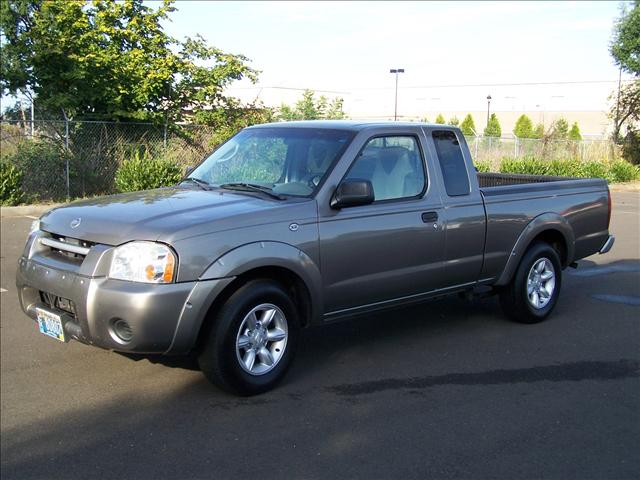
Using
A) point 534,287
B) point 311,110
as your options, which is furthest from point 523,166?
point 534,287

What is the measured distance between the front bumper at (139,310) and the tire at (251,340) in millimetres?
166

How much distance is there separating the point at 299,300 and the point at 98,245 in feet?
4.92

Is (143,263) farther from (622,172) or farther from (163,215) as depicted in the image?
(622,172)

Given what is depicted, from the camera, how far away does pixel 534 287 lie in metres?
6.80

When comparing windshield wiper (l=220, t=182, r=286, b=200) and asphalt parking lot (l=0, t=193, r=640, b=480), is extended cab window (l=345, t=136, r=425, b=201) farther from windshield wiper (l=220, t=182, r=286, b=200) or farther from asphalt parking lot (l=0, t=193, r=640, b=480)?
asphalt parking lot (l=0, t=193, r=640, b=480)

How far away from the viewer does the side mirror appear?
16.4 ft

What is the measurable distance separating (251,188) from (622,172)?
2587cm

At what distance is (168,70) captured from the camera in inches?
744

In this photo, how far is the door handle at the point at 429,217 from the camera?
18.6 ft

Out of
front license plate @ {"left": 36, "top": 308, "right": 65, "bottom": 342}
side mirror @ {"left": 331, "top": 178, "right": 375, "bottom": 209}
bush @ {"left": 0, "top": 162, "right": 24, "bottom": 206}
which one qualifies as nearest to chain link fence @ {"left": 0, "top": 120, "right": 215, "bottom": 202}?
bush @ {"left": 0, "top": 162, "right": 24, "bottom": 206}

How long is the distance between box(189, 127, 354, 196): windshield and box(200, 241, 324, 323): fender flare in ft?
1.85

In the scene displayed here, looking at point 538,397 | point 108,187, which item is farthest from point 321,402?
point 108,187

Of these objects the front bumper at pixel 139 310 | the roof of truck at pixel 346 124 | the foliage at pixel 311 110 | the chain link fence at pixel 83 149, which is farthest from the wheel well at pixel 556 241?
the foliage at pixel 311 110

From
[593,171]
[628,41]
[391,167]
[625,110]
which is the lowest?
[593,171]
